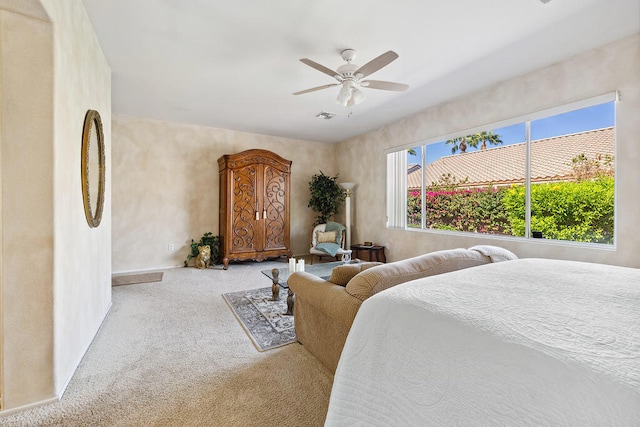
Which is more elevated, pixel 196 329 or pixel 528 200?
pixel 528 200

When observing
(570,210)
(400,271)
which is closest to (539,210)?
(570,210)

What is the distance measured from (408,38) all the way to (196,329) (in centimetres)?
318

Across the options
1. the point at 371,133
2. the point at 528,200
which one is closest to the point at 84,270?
the point at 528,200

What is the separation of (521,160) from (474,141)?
0.68m

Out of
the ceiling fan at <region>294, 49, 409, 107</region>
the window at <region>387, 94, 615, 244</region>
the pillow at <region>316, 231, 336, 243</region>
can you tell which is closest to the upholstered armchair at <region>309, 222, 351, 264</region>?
the pillow at <region>316, 231, 336, 243</region>

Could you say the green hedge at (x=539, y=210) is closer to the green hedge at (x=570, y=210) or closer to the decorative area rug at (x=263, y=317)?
the green hedge at (x=570, y=210)

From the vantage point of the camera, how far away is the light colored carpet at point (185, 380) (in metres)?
1.51

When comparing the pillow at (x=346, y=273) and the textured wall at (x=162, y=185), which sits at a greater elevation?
the textured wall at (x=162, y=185)

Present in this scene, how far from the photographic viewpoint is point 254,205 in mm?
5215

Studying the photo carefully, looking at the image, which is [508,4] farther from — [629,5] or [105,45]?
[105,45]

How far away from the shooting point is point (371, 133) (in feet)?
18.4

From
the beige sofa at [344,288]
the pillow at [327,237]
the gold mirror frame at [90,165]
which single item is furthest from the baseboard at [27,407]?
the pillow at [327,237]

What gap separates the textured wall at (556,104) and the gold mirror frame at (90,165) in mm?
4037

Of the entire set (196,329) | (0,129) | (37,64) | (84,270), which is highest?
(37,64)
